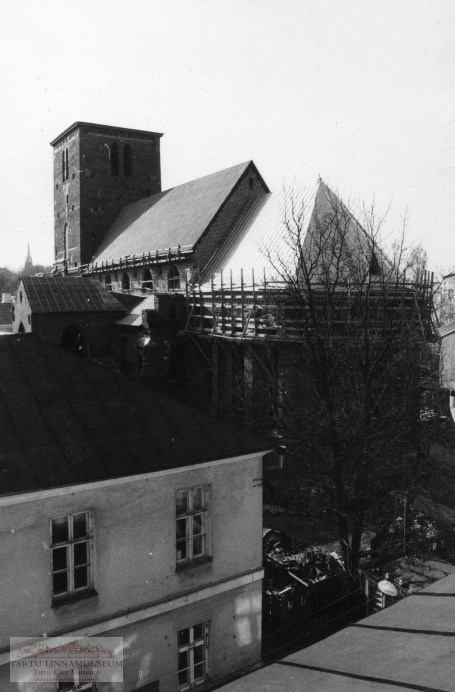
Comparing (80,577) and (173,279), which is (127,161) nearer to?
(173,279)

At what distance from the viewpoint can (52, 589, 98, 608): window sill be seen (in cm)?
834

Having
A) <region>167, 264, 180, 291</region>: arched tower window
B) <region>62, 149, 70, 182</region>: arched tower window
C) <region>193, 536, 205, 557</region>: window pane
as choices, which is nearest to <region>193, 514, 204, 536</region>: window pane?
<region>193, 536, 205, 557</region>: window pane

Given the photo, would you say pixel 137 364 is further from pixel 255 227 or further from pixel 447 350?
pixel 447 350

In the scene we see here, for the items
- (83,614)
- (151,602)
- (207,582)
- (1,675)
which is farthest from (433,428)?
(1,675)

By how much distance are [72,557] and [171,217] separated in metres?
25.3

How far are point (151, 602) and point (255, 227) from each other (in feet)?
63.6

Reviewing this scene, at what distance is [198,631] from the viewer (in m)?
9.87

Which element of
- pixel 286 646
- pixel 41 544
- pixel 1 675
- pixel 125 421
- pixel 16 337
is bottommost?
pixel 286 646

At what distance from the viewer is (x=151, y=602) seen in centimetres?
922

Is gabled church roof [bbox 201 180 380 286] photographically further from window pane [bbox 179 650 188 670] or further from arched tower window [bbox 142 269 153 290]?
window pane [bbox 179 650 188 670]

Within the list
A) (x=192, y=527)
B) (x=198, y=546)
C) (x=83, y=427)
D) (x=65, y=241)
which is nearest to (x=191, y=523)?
(x=192, y=527)

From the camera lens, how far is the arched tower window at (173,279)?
28406 mm

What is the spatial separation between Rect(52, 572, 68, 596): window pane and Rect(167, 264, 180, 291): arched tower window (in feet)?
68.2
